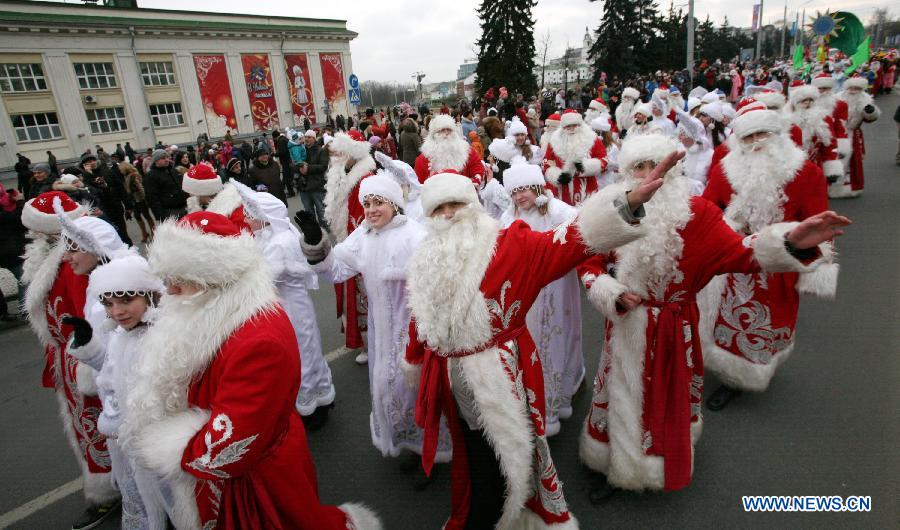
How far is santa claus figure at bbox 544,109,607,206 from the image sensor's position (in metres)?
6.71

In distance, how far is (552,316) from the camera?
3.79 metres

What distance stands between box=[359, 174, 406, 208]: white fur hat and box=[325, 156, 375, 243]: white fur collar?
2.11 meters

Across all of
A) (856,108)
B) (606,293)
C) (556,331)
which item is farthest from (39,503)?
(856,108)

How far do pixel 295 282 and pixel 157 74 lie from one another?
3540cm

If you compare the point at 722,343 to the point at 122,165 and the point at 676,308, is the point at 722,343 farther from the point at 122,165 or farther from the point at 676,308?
the point at 122,165

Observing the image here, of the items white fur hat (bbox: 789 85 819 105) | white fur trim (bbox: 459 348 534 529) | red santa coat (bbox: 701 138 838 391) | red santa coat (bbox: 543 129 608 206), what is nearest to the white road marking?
white fur trim (bbox: 459 348 534 529)

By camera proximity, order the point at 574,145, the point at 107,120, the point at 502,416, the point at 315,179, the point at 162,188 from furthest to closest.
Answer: the point at 107,120, the point at 315,179, the point at 162,188, the point at 574,145, the point at 502,416

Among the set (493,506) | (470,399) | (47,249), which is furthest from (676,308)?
(47,249)

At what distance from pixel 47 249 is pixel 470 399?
11.1 feet

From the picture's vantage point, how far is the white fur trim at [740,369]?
3873 mm

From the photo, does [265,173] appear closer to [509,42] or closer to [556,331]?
[556,331]

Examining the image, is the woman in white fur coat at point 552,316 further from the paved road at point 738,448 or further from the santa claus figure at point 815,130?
the santa claus figure at point 815,130

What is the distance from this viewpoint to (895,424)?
11.7 feet

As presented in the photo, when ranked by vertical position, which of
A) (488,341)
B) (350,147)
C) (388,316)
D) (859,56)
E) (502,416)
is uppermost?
(859,56)
